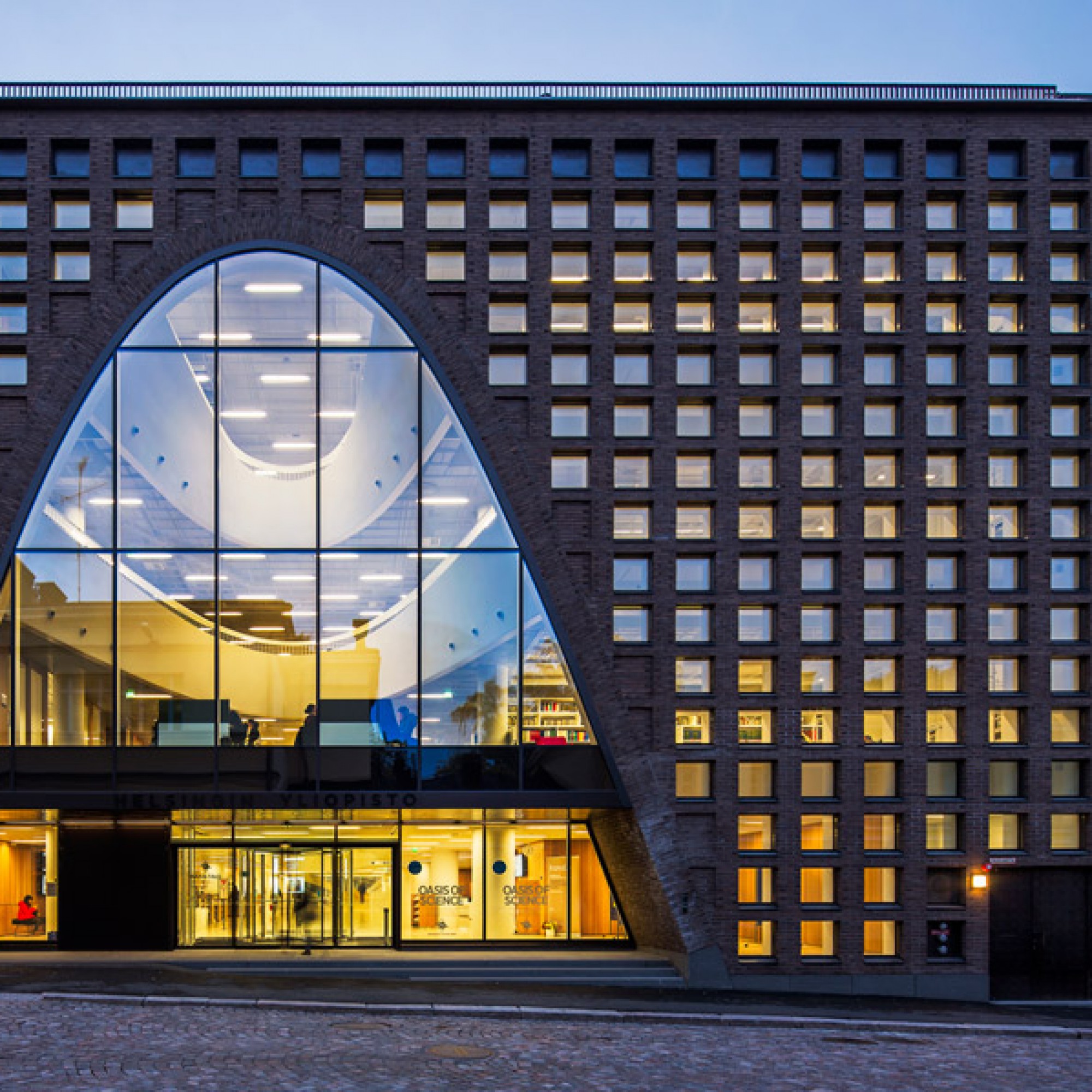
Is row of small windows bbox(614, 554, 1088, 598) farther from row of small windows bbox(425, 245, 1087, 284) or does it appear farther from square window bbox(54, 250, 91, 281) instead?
square window bbox(54, 250, 91, 281)

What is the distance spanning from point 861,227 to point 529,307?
834cm

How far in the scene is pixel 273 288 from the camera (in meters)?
25.2

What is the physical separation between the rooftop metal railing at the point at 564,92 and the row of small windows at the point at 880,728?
585 inches

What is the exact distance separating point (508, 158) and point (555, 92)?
2230 mm

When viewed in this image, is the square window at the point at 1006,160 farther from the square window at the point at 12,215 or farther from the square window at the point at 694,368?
the square window at the point at 12,215

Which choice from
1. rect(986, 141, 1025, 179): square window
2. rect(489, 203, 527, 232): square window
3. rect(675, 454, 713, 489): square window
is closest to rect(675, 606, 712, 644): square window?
rect(675, 454, 713, 489): square window

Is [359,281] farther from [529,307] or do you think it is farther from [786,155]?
[786,155]

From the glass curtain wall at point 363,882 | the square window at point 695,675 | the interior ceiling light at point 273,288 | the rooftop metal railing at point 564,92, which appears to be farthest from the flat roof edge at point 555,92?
the glass curtain wall at point 363,882

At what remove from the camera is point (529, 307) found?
2528cm

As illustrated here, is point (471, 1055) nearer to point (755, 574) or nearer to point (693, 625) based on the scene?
point (693, 625)

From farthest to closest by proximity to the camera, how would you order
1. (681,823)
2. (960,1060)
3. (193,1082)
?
(681,823) → (960,1060) → (193,1082)

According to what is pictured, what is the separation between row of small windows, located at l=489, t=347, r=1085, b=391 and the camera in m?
25.4

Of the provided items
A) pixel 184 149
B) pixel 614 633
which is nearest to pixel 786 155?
pixel 614 633

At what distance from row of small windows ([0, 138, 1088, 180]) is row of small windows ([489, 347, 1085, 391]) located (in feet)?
14.3
